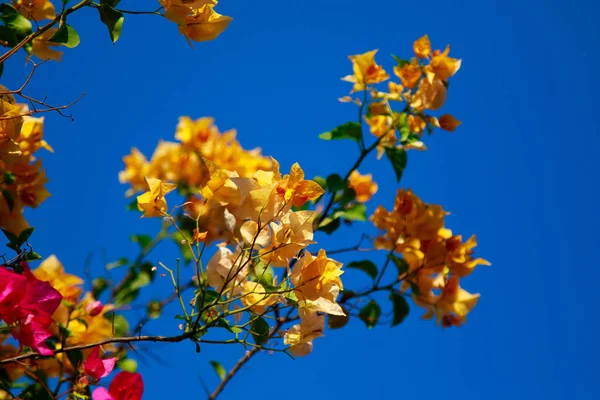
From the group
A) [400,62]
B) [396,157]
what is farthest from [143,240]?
[400,62]

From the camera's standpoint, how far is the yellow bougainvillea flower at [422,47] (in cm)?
172

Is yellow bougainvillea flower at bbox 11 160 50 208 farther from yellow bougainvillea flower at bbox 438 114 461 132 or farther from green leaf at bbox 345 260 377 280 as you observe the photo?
yellow bougainvillea flower at bbox 438 114 461 132

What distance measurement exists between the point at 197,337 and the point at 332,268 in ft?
0.66

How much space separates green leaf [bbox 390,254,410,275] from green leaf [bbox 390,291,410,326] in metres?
0.06

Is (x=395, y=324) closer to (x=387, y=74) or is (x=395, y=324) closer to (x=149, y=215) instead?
(x=387, y=74)

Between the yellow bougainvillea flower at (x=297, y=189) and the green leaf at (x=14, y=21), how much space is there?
52 centimetres

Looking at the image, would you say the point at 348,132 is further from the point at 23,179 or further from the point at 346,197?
the point at 23,179

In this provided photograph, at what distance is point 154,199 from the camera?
0.91 meters

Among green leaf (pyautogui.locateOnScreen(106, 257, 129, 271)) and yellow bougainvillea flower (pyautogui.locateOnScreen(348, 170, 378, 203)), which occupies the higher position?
yellow bougainvillea flower (pyautogui.locateOnScreen(348, 170, 378, 203))

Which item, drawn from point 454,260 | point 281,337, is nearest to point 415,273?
point 454,260

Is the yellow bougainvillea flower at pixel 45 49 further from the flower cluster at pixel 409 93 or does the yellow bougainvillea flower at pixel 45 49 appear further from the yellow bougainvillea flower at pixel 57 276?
the flower cluster at pixel 409 93

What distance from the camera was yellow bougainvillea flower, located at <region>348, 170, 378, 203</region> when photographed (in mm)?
1971

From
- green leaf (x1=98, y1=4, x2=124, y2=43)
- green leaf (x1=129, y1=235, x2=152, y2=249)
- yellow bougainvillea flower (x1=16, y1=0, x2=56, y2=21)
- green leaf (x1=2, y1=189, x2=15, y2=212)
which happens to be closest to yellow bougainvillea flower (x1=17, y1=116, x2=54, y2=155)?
green leaf (x1=2, y1=189, x2=15, y2=212)

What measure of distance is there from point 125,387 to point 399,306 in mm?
938
